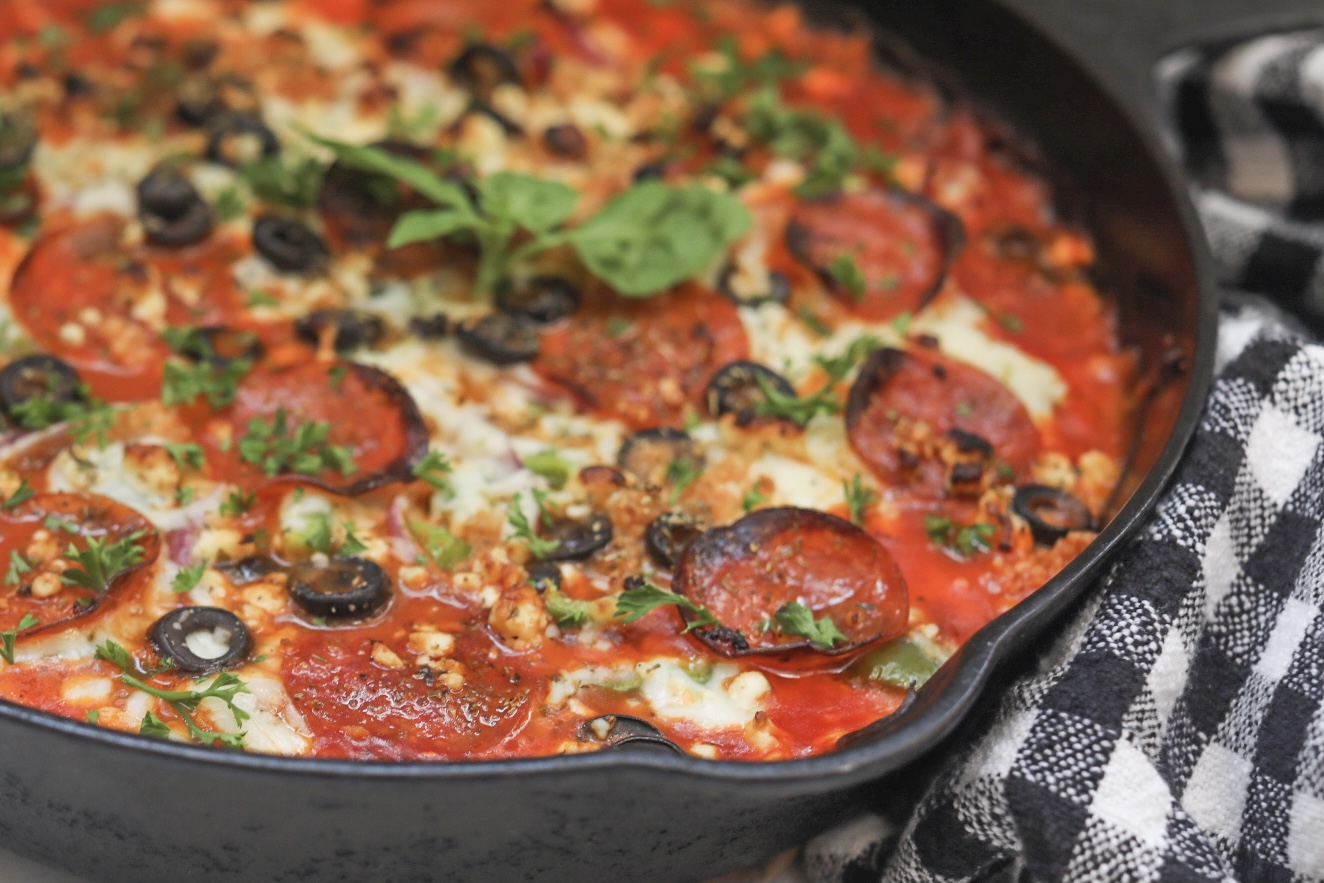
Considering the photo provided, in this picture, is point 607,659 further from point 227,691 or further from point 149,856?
point 149,856

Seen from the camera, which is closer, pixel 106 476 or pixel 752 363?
pixel 106 476

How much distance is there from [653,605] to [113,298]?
4.57ft

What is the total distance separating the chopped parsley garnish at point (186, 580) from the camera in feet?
8.03

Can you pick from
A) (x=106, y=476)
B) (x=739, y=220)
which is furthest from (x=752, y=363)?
(x=106, y=476)

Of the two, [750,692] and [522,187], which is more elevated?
[522,187]

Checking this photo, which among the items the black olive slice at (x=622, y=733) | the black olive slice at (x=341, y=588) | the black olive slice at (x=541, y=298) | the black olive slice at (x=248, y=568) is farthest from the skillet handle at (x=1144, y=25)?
the black olive slice at (x=248, y=568)

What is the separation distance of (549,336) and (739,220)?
0.48 meters

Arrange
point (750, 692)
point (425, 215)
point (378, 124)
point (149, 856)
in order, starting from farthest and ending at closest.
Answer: point (378, 124)
point (425, 215)
point (750, 692)
point (149, 856)

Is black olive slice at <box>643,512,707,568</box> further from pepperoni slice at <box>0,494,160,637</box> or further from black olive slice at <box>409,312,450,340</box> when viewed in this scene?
pepperoni slice at <box>0,494,160,637</box>

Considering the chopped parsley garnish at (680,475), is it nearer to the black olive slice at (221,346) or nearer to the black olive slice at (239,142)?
the black olive slice at (221,346)

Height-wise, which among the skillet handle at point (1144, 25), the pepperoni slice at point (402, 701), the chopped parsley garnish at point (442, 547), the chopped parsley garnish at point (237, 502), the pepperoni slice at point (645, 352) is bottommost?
the pepperoni slice at point (402, 701)

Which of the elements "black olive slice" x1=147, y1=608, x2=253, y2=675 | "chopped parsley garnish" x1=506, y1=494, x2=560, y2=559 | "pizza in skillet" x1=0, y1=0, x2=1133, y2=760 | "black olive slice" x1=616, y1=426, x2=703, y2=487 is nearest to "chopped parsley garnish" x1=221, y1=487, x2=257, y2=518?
"pizza in skillet" x1=0, y1=0, x2=1133, y2=760

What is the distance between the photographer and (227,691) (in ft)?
7.30

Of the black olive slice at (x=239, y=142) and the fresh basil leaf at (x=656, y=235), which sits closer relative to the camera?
the fresh basil leaf at (x=656, y=235)
